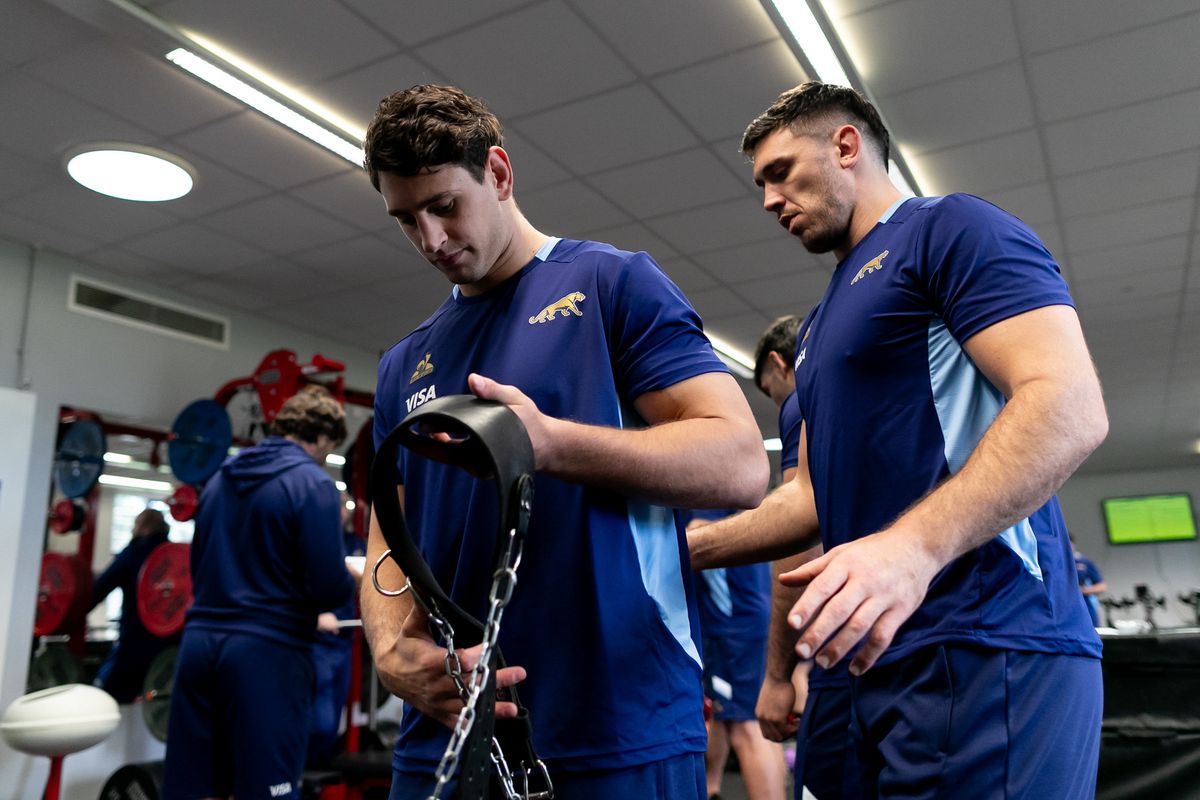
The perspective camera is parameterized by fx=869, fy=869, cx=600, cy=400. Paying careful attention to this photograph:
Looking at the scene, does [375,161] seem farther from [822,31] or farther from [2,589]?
[2,589]

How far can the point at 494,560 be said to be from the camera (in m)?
0.62

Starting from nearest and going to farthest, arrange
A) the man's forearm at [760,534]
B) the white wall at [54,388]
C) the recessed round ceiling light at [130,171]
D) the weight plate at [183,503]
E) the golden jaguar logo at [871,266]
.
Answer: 1. the golden jaguar logo at [871,266]
2. the man's forearm at [760,534]
3. the recessed round ceiling light at [130,171]
4. the white wall at [54,388]
5. the weight plate at [183,503]

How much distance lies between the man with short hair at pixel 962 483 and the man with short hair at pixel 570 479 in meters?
0.25

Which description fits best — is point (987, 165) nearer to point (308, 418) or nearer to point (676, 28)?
point (676, 28)

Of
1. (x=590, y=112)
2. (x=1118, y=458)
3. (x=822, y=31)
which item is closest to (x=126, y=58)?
(x=590, y=112)

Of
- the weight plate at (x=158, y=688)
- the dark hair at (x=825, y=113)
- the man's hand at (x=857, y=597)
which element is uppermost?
the dark hair at (x=825, y=113)

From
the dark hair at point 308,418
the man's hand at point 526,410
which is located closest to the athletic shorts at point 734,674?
the dark hair at point 308,418

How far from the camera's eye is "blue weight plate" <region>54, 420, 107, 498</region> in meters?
5.18

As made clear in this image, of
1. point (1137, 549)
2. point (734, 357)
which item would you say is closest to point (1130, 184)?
point (734, 357)

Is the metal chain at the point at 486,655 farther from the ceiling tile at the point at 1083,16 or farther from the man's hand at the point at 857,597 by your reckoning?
the ceiling tile at the point at 1083,16

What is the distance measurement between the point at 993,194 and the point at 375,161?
4.73m

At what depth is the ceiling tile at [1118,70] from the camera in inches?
139

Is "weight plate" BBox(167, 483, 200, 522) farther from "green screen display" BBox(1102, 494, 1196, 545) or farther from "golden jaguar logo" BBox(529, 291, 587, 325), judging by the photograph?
"green screen display" BBox(1102, 494, 1196, 545)

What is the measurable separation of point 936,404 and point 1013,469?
30cm
